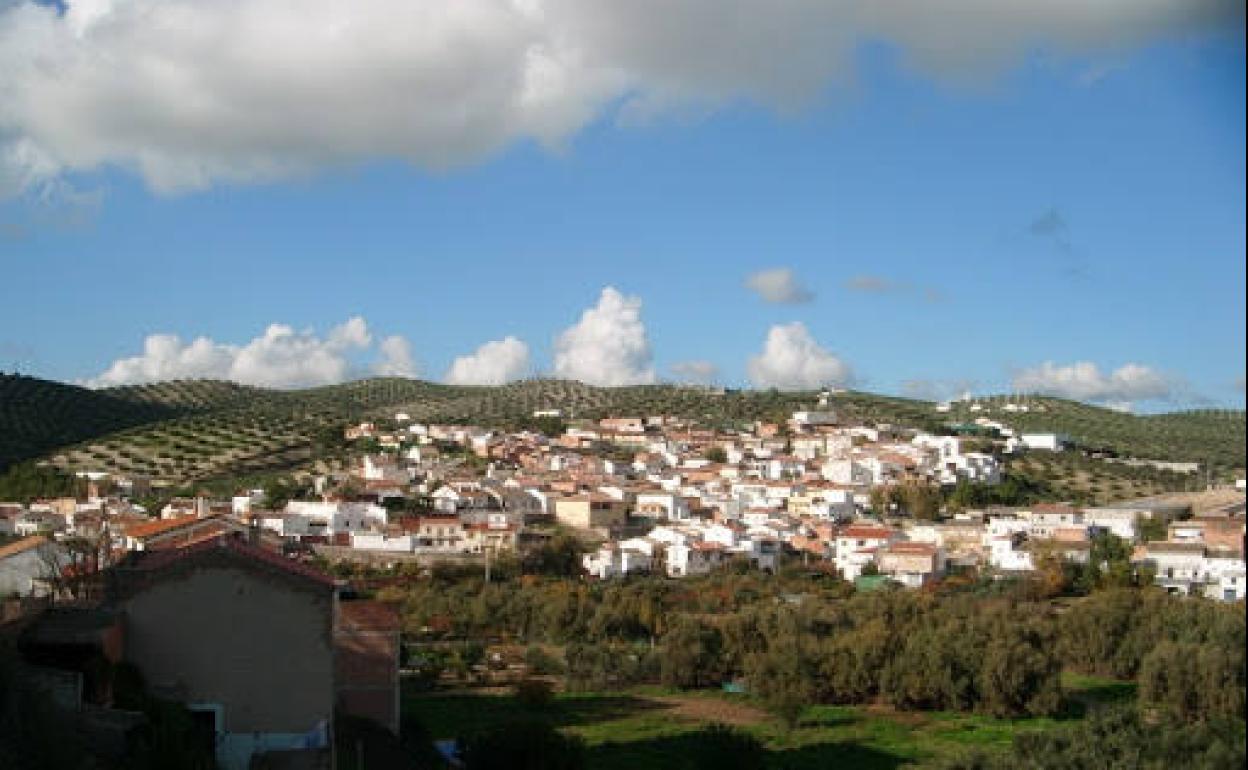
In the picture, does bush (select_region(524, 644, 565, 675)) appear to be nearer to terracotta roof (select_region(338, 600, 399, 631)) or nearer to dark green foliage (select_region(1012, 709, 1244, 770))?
terracotta roof (select_region(338, 600, 399, 631))

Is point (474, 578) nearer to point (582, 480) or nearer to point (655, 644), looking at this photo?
point (655, 644)

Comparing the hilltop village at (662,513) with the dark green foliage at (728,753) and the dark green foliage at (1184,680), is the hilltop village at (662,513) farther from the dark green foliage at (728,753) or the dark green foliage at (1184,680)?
the dark green foliage at (728,753)

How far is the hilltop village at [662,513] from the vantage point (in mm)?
47531

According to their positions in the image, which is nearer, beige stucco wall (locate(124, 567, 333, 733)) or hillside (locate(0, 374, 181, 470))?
beige stucco wall (locate(124, 567, 333, 733))

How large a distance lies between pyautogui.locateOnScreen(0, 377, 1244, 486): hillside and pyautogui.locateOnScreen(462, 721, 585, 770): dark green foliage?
29992mm

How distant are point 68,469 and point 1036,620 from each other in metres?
48.5

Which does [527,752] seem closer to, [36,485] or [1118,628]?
[1118,628]

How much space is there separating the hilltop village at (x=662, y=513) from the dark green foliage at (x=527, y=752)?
1615 cm

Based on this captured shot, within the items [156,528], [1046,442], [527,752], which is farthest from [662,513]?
[527,752]

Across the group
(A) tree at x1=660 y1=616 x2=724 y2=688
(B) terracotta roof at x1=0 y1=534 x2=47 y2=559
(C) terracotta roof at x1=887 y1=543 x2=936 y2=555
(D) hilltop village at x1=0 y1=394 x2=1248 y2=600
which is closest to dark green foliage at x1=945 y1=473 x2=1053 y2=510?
(D) hilltop village at x1=0 y1=394 x2=1248 y2=600

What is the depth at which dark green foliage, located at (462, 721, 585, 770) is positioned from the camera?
18.5m

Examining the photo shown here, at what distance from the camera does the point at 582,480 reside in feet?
235

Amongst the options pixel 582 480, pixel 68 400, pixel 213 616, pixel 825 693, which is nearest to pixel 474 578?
pixel 825 693

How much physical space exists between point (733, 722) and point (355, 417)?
2706 inches
